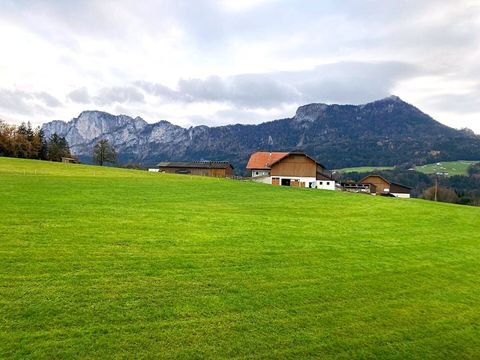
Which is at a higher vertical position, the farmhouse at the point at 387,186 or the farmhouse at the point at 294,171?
the farmhouse at the point at 294,171

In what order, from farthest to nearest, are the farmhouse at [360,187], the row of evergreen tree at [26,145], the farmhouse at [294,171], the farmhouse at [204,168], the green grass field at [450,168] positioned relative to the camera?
the green grass field at [450,168] < the farmhouse at [360,187] < the farmhouse at [204,168] < the row of evergreen tree at [26,145] < the farmhouse at [294,171]

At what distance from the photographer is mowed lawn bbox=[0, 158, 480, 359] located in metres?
7.95

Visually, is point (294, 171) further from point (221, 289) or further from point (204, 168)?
point (221, 289)

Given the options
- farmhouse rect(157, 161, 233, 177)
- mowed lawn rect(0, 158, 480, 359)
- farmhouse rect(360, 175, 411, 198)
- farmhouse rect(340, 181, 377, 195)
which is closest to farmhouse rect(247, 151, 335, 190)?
farmhouse rect(157, 161, 233, 177)

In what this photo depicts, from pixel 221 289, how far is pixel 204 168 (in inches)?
3109

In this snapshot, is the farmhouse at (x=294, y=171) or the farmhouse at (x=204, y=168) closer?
the farmhouse at (x=294, y=171)

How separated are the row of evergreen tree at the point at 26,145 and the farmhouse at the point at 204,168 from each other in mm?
28522

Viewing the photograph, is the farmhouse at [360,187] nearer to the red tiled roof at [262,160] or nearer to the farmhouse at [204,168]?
the red tiled roof at [262,160]

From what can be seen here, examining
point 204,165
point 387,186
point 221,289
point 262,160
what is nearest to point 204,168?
point 204,165

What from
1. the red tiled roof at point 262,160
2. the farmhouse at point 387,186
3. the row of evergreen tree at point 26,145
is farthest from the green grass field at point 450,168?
the row of evergreen tree at point 26,145

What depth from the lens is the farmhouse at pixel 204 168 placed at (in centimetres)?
8706

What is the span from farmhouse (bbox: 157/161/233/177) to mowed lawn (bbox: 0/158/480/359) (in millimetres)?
66931

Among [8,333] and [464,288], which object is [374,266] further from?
[8,333]

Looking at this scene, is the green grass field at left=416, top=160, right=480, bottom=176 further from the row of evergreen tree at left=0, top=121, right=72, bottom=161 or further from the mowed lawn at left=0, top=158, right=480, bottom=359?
the mowed lawn at left=0, top=158, right=480, bottom=359
